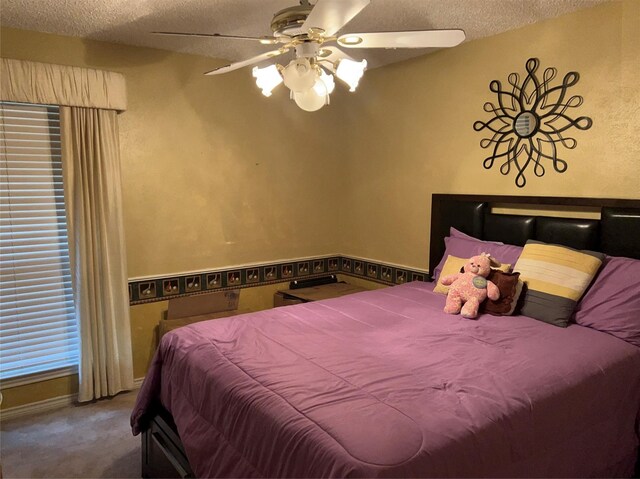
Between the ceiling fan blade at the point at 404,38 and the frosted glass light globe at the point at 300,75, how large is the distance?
190mm

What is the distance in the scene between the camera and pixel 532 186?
2943mm

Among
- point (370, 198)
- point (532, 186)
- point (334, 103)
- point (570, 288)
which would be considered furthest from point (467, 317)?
point (334, 103)

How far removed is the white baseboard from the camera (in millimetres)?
2898

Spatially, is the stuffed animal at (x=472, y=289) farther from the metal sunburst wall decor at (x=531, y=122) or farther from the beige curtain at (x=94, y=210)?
the beige curtain at (x=94, y=210)

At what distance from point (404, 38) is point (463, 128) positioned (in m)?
1.48

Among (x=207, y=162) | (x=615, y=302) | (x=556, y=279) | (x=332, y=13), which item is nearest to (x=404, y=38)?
(x=332, y=13)

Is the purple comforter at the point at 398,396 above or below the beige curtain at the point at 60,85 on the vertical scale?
below

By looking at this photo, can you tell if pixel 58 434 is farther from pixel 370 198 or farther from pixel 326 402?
pixel 370 198

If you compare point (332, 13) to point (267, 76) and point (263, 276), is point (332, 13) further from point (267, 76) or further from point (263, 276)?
point (263, 276)

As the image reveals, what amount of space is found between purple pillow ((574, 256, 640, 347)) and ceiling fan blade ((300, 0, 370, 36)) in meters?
1.84

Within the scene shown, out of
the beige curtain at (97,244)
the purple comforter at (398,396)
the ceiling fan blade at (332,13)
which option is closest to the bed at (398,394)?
the purple comforter at (398,396)

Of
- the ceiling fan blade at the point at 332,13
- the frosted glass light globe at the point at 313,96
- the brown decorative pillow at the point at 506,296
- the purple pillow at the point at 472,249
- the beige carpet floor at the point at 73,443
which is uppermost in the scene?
the ceiling fan blade at the point at 332,13

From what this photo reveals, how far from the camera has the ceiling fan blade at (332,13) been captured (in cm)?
145

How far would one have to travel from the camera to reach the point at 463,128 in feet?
10.7
